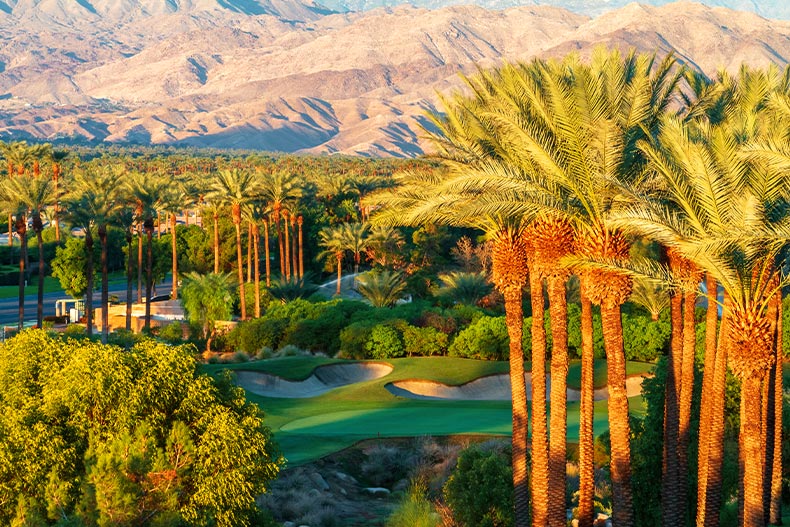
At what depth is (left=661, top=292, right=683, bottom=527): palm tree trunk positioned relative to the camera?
20266 millimetres

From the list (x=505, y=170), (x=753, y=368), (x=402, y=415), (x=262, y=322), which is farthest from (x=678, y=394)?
(x=262, y=322)

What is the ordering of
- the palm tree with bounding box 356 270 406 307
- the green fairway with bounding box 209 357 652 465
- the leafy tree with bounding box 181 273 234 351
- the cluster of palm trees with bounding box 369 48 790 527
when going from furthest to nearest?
the palm tree with bounding box 356 270 406 307
the leafy tree with bounding box 181 273 234 351
the green fairway with bounding box 209 357 652 465
the cluster of palm trees with bounding box 369 48 790 527

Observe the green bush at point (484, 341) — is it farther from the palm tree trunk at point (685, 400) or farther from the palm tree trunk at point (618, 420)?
the palm tree trunk at point (618, 420)

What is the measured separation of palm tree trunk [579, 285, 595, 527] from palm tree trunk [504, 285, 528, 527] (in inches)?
46.5

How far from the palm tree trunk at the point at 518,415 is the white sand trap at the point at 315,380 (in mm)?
23908

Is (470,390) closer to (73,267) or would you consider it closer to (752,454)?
(752,454)

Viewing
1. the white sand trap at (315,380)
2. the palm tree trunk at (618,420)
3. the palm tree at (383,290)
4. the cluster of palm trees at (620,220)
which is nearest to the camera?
the cluster of palm trees at (620,220)

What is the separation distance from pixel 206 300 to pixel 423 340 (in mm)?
17200

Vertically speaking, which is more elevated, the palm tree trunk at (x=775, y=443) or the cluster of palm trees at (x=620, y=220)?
the cluster of palm trees at (x=620, y=220)

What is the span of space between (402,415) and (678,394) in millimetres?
16796

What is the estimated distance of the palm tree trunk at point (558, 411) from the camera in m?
20.4

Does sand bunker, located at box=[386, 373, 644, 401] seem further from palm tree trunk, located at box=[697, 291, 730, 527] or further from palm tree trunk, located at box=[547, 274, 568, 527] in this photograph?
palm tree trunk, located at box=[697, 291, 730, 527]

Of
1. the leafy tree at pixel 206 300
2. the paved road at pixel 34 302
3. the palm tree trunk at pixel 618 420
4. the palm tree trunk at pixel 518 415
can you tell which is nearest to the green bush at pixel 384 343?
the leafy tree at pixel 206 300

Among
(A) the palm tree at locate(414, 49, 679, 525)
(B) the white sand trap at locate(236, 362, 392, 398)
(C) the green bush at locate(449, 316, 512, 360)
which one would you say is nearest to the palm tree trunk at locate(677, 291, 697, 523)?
(A) the palm tree at locate(414, 49, 679, 525)
